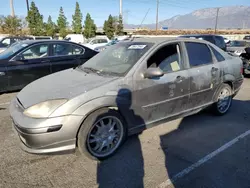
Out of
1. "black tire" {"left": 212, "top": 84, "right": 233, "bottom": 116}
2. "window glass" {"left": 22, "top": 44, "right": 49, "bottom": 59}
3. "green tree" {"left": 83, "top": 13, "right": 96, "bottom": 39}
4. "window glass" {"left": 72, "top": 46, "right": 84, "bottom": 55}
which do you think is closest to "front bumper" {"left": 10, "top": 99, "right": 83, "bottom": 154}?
"black tire" {"left": 212, "top": 84, "right": 233, "bottom": 116}

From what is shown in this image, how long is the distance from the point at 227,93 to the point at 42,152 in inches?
149

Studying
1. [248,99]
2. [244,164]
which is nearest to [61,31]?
[248,99]

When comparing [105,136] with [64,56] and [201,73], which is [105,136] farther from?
[64,56]

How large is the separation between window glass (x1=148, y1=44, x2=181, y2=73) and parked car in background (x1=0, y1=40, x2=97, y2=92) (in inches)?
143

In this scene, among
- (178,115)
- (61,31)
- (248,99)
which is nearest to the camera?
(178,115)

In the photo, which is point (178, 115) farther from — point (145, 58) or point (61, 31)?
point (61, 31)

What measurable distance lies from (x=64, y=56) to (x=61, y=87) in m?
3.66

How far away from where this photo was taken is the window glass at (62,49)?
6.15 m

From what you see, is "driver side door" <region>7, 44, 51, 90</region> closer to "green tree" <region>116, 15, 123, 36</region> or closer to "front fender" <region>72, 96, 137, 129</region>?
"front fender" <region>72, 96, 137, 129</region>

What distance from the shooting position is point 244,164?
9.35ft

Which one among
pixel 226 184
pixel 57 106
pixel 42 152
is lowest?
pixel 226 184

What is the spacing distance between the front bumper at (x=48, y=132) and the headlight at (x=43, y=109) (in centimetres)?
5

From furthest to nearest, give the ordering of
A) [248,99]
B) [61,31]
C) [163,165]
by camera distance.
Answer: [61,31] < [248,99] < [163,165]

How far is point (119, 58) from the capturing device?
3.58 m
